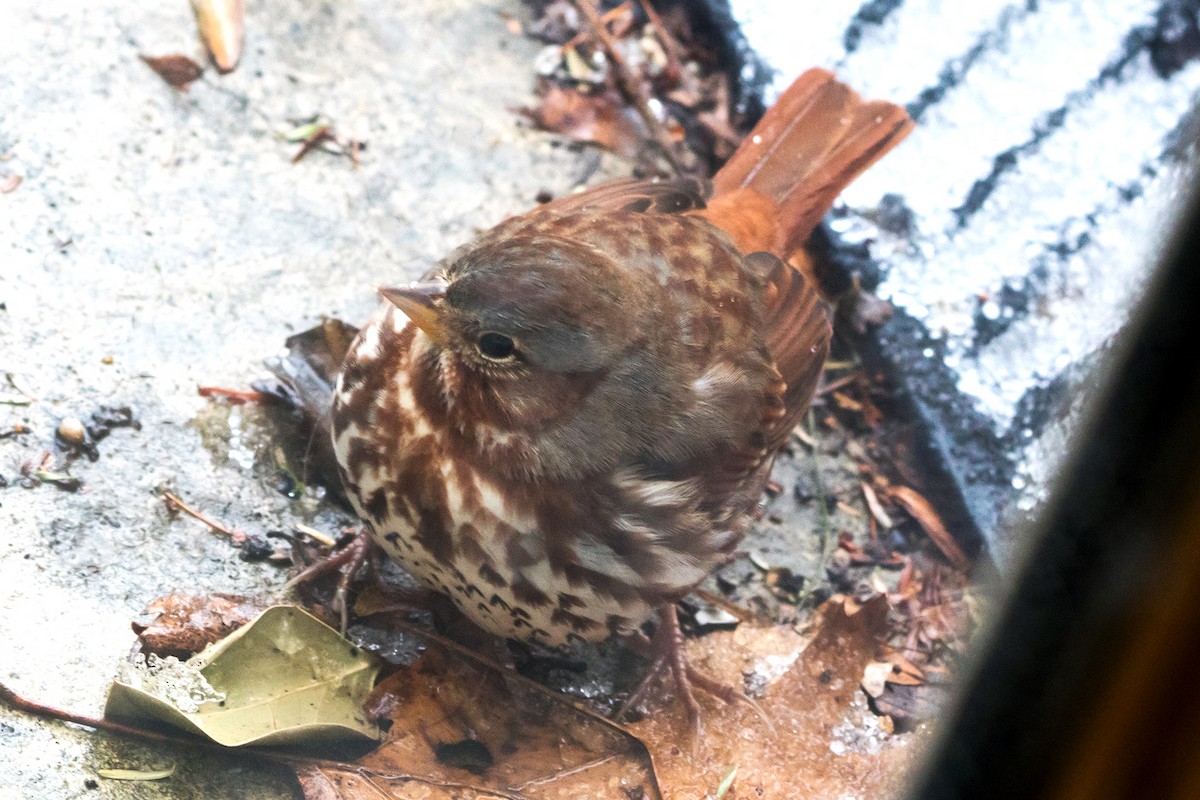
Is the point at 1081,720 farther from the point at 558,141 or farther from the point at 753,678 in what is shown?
the point at 558,141

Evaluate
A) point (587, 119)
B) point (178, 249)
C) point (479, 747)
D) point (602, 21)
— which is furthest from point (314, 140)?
point (479, 747)

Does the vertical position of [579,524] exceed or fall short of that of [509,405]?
it falls short

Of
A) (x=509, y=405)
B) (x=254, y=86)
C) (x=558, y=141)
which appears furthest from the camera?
(x=558, y=141)

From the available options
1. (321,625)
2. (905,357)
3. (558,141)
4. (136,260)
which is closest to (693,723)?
(321,625)

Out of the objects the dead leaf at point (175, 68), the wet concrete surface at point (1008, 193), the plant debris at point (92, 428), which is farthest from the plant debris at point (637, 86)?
the plant debris at point (92, 428)

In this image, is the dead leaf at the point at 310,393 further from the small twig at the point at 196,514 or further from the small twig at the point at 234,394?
the small twig at the point at 196,514

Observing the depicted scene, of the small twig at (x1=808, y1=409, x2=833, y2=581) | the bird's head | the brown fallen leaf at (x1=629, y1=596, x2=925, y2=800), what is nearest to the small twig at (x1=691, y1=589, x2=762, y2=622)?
the brown fallen leaf at (x1=629, y1=596, x2=925, y2=800)
